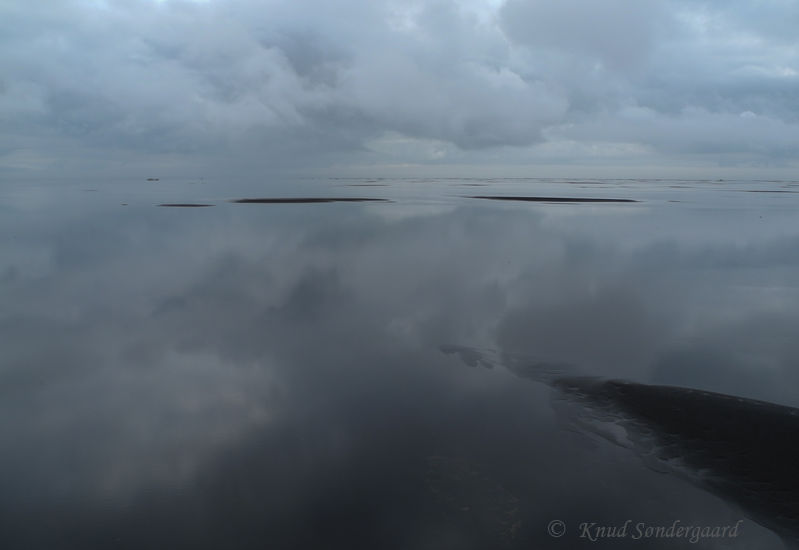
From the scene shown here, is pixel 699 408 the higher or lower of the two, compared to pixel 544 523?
higher

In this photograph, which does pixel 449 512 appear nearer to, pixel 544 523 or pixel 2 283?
pixel 544 523

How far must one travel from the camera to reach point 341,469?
7.73 m

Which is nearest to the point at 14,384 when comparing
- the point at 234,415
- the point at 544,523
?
the point at 234,415

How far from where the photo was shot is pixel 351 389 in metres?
10.4

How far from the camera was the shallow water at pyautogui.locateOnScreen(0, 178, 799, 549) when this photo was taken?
6.71m

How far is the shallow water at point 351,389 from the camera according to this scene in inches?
264

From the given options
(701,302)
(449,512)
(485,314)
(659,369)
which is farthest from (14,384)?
(701,302)

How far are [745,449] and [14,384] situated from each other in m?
13.1

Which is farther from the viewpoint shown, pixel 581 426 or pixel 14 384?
pixel 14 384

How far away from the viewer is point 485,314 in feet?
50.7

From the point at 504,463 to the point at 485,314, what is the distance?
25.9 ft

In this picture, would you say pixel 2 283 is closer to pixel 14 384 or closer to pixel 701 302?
pixel 14 384

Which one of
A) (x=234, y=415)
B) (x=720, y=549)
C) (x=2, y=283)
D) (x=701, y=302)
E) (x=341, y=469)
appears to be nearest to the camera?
(x=720, y=549)

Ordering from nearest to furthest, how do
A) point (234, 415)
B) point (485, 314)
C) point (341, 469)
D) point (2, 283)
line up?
point (341, 469), point (234, 415), point (485, 314), point (2, 283)
